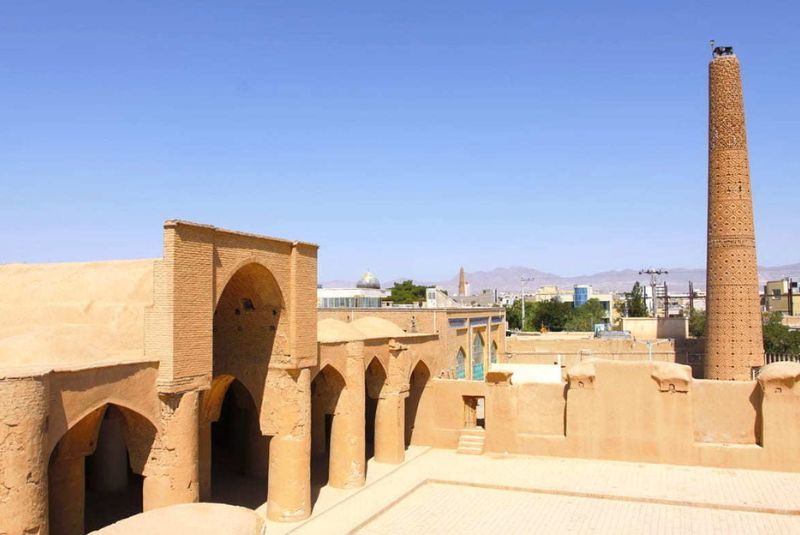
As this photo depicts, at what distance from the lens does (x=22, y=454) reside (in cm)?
871

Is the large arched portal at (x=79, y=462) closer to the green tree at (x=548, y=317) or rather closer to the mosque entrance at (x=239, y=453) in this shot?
the mosque entrance at (x=239, y=453)

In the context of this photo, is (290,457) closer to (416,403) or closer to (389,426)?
(389,426)

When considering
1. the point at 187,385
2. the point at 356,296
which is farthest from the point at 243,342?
the point at 356,296

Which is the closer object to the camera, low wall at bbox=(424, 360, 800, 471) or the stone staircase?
low wall at bbox=(424, 360, 800, 471)

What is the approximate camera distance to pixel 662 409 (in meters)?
18.5

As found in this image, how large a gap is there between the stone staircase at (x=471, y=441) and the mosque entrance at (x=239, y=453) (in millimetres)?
5782

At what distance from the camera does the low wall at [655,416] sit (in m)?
17.6

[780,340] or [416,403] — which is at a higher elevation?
[780,340]

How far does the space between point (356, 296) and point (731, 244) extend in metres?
23.0

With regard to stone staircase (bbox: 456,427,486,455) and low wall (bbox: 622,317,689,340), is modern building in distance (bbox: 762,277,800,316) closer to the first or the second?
low wall (bbox: 622,317,689,340)

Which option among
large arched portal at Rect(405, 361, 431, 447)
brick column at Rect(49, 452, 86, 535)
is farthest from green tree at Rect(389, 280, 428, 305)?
brick column at Rect(49, 452, 86, 535)

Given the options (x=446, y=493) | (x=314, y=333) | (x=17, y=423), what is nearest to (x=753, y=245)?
(x=446, y=493)

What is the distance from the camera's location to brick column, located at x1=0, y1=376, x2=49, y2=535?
8.59 m

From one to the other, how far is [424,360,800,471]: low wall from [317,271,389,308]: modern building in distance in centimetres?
1718
